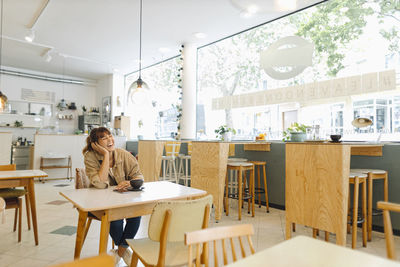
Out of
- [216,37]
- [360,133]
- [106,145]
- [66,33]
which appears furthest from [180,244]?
[66,33]

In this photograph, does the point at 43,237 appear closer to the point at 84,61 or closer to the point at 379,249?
the point at 379,249

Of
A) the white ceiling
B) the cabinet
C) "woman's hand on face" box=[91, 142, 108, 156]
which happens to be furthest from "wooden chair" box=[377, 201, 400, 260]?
the cabinet

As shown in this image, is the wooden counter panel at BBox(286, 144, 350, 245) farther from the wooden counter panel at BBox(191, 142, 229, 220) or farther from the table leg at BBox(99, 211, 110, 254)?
the table leg at BBox(99, 211, 110, 254)

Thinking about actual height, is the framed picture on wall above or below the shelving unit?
above

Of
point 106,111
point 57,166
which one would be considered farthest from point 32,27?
point 106,111

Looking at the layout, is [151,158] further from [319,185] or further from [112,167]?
[319,185]

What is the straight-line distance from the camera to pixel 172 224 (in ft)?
4.25

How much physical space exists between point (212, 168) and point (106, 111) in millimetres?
7064

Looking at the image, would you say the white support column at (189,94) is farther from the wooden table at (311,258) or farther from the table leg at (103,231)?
the wooden table at (311,258)

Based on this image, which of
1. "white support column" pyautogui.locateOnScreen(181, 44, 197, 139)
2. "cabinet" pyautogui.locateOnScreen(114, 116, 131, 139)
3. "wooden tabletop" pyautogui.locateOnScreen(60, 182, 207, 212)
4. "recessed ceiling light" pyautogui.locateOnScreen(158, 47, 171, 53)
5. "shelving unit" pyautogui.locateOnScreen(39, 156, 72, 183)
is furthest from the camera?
"cabinet" pyautogui.locateOnScreen(114, 116, 131, 139)

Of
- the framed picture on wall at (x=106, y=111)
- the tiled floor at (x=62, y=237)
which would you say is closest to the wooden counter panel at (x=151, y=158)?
the tiled floor at (x=62, y=237)

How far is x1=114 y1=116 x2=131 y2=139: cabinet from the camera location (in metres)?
8.81

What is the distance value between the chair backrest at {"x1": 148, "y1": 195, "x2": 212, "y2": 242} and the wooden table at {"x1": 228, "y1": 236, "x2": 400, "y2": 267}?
0.52 m

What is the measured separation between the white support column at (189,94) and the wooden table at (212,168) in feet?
8.45
